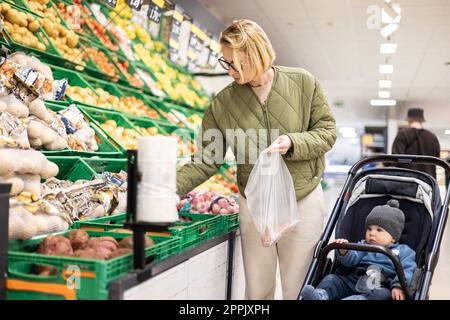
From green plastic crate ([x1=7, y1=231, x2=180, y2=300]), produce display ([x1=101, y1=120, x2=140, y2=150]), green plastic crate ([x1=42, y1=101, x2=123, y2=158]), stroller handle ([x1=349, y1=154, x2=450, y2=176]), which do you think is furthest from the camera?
produce display ([x1=101, y1=120, x2=140, y2=150])

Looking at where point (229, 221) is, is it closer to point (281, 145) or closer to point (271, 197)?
point (271, 197)

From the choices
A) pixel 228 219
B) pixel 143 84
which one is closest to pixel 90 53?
pixel 143 84

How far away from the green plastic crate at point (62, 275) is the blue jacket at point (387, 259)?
1064 mm

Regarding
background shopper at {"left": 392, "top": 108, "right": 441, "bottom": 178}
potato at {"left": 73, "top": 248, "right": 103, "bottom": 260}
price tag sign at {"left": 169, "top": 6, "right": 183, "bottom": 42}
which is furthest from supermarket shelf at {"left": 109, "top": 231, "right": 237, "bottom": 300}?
background shopper at {"left": 392, "top": 108, "right": 441, "bottom": 178}

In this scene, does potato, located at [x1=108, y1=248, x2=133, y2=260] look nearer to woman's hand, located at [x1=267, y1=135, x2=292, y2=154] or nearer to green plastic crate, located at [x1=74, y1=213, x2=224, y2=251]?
green plastic crate, located at [x1=74, y1=213, x2=224, y2=251]

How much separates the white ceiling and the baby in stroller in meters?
5.59

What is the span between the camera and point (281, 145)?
2.53m

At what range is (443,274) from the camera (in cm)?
561

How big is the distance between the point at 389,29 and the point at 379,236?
7312 millimetres

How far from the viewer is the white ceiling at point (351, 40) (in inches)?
329

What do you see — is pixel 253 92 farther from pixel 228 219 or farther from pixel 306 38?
pixel 306 38

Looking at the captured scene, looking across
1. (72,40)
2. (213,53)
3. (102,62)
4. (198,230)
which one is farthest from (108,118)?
(213,53)

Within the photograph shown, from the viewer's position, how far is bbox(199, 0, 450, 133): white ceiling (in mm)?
8352
